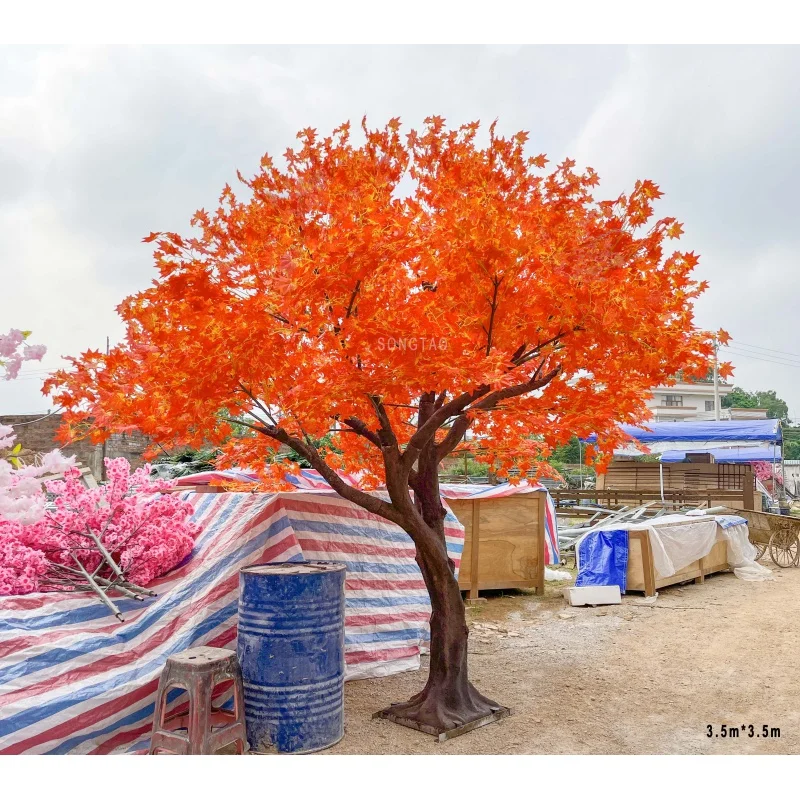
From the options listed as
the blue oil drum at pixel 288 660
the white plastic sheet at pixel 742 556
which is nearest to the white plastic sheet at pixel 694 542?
the white plastic sheet at pixel 742 556

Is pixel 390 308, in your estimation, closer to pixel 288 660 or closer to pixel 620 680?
pixel 288 660

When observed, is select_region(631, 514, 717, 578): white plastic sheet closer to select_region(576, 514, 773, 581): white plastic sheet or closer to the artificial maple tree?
select_region(576, 514, 773, 581): white plastic sheet

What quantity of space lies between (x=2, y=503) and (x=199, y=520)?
151 inches

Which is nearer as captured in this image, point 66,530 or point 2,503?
point 2,503

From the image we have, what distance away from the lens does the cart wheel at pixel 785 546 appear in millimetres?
11719

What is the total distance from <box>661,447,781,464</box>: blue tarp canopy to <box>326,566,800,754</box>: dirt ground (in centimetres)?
1329

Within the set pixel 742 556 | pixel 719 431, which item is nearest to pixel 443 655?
pixel 742 556

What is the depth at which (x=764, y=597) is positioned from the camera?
9266 mm

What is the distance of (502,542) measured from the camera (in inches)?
354

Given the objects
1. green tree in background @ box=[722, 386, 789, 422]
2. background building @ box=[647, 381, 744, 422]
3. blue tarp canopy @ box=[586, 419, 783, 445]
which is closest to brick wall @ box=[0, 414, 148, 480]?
blue tarp canopy @ box=[586, 419, 783, 445]

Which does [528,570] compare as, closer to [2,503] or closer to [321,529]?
[321,529]

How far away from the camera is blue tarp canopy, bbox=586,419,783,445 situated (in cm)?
A: 1712

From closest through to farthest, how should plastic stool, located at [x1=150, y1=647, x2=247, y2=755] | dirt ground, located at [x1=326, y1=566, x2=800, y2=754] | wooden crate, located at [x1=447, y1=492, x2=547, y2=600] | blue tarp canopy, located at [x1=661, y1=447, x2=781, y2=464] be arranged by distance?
plastic stool, located at [x1=150, y1=647, x2=247, y2=755]
dirt ground, located at [x1=326, y1=566, x2=800, y2=754]
wooden crate, located at [x1=447, y1=492, x2=547, y2=600]
blue tarp canopy, located at [x1=661, y1=447, x2=781, y2=464]

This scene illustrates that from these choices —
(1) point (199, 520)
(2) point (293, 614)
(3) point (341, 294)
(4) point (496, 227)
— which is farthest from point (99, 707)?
(4) point (496, 227)
